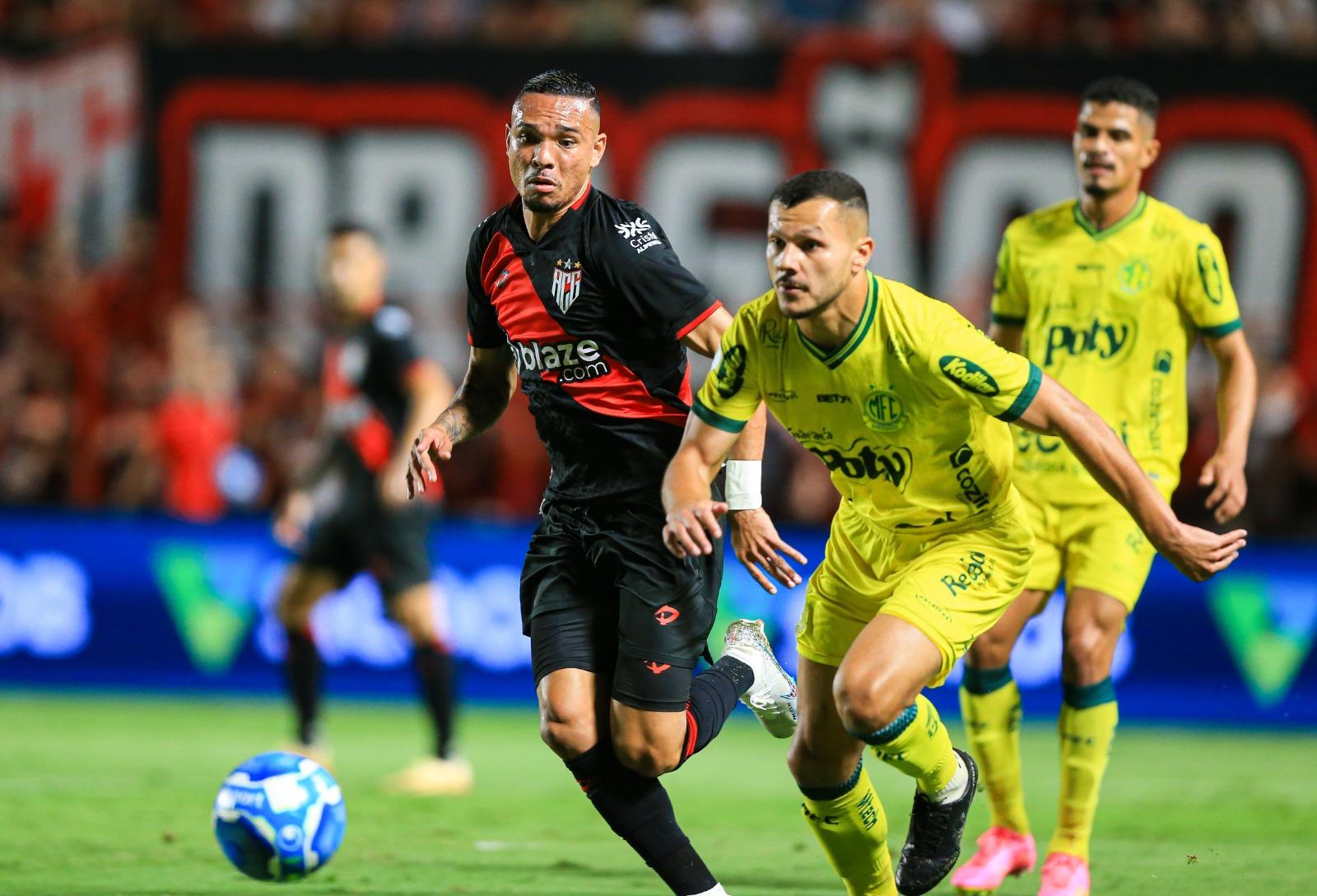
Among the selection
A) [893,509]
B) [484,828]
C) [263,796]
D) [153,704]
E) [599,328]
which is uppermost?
[599,328]

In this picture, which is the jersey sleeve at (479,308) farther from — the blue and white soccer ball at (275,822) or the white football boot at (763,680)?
the blue and white soccer ball at (275,822)

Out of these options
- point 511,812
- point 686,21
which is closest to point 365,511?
point 511,812

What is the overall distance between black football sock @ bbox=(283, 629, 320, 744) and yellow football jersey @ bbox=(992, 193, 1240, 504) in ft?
13.1

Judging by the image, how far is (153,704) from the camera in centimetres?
1191

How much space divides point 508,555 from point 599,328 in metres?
6.59

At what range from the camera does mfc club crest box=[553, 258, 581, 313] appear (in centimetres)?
525

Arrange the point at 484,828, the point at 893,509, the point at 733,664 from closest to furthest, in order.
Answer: the point at 893,509 → the point at 733,664 → the point at 484,828

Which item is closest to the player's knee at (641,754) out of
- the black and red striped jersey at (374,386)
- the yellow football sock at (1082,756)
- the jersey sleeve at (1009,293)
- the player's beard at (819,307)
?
the player's beard at (819,307)

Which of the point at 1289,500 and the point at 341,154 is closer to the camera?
the point at 1289,500

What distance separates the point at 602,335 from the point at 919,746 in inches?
61.9

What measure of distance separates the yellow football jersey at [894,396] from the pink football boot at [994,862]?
141 centimetres

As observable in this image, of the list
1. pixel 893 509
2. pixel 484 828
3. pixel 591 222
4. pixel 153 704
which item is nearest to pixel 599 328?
pixel 591 222

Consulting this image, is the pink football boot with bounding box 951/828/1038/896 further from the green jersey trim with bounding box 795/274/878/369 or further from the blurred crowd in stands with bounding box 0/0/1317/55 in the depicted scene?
the blurred crowd in stands with bounding box 0/0/1317/55

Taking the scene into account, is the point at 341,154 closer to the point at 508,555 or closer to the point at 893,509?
the point at 508,555
